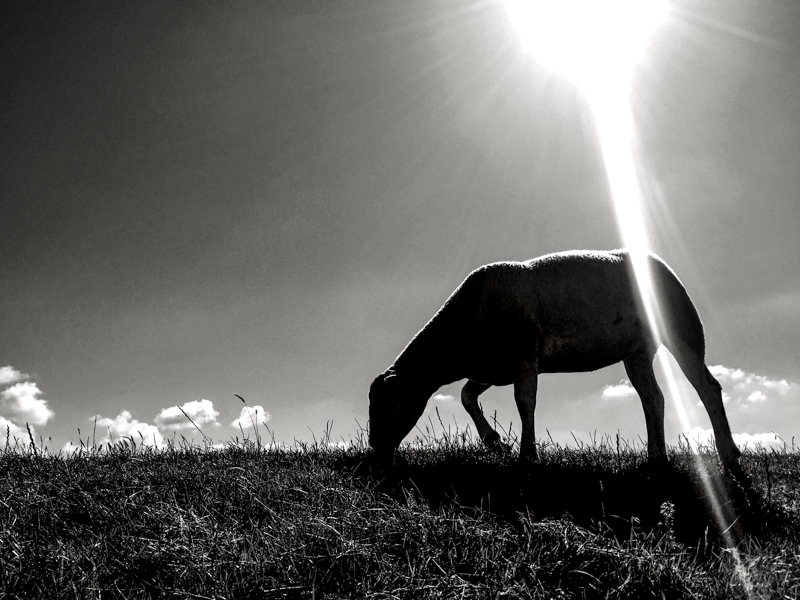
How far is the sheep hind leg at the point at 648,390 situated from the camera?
29.2 feet

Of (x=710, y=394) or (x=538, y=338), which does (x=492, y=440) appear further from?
(x=710, y=394)

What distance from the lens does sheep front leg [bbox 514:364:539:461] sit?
740 centimetres

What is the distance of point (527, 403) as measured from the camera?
7609 mm

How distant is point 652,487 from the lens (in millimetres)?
5816

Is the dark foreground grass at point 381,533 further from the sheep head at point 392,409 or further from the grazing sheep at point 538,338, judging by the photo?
the grazing sheep at point 538,338

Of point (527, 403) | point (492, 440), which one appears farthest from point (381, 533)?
point (492, 440)

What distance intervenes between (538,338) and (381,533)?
4.81 m

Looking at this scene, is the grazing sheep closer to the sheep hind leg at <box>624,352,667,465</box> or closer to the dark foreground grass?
the sheep hind leg at <box>624,352,667,465</box>

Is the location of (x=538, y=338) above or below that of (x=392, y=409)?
above

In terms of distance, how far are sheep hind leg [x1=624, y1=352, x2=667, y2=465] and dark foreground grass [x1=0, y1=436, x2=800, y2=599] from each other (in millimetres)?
2007

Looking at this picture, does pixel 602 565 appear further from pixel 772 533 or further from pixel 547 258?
pixel 547 258

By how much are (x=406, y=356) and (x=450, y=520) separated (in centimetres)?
477

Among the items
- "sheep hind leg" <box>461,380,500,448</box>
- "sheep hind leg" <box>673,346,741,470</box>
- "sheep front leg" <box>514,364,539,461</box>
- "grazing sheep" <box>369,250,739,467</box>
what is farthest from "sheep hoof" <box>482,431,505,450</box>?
"sheep hind leg" <box>673,346,741,470</box>

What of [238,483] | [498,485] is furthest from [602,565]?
[238,483]
